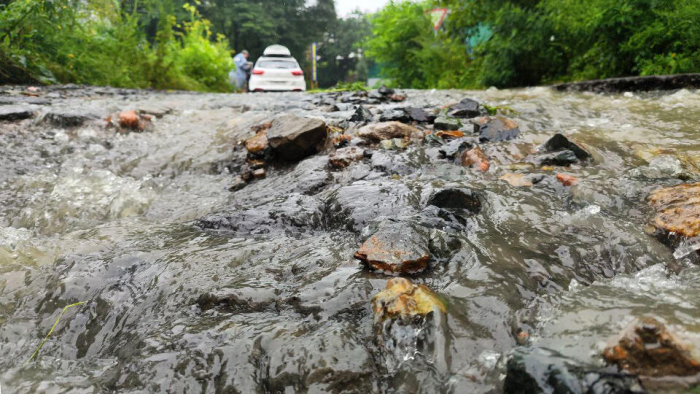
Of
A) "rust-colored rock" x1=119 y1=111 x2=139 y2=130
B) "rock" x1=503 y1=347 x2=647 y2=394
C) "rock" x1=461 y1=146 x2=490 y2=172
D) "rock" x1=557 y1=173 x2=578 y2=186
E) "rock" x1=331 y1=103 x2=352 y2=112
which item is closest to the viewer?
"rock" x1=503 y1=347 x2=647 y2=394

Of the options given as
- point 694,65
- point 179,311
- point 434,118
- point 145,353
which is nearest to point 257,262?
point 179,311

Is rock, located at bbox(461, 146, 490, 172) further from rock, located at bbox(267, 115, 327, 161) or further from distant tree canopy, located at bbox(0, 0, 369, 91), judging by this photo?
distant tree canopy, located at bbox(0, 0, 369, 91)

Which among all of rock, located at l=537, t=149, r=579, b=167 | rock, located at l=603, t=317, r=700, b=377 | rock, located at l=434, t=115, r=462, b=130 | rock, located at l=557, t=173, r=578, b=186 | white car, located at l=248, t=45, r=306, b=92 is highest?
white car, located at l=248, t=45, r=306, b=92

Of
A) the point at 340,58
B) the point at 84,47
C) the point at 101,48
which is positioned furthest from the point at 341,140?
the point at 340,58

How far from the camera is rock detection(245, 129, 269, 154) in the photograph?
4.02 meters

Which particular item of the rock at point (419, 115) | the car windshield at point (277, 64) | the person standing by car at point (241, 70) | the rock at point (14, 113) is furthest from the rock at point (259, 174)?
the person standing by car at point (241, 70)

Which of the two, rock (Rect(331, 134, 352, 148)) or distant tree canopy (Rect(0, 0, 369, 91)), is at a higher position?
distant tree canopy (Rect(0, 0, 369, 91))

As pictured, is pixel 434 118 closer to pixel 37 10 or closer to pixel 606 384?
pixel 606 384

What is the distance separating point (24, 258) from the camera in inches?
96.4

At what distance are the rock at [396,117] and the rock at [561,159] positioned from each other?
1770 millimetres

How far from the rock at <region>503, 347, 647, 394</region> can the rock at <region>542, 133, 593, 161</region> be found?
2474 millimetres

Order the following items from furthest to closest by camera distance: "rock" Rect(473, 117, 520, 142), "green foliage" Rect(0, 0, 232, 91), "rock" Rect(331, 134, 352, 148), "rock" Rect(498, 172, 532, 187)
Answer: "green foliage" Rect(0, 0, 232, 91) < "rock" Rect(331, 134, 352, 148) < "rock" Rect(473, 117, 520, 142) < "rock" Rect(498, 172, 532, 187)

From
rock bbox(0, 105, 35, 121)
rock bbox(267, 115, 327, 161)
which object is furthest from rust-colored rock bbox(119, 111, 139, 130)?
rock bbox(267, 115, 327, 161)

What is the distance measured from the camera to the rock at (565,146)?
3250mm
